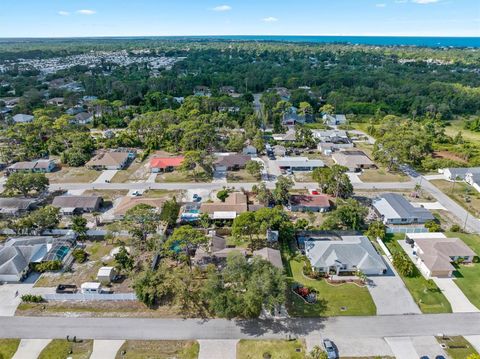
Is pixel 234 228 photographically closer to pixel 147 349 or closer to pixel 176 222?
pixel 176 222

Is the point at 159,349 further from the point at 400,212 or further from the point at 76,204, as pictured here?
the point at 400,212

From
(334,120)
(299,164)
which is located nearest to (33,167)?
(299,164)

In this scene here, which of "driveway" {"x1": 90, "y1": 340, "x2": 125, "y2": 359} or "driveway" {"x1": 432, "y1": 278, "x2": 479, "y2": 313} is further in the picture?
"driveway" {"x1": 432, "y1": 278, "x2": 479, "y2": 313}

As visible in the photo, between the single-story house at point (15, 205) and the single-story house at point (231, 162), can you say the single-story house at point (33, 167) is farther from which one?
the single-story house at point (231, 162)

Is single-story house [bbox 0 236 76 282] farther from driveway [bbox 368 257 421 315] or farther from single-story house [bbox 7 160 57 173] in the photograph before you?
driveway [bbox 368 257 421 315]

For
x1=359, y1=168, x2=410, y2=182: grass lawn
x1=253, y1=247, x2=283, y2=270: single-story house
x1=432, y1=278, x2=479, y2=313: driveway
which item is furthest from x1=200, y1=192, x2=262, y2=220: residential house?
x1=359, y1=168, x2=410, y2=182: grass lawn
